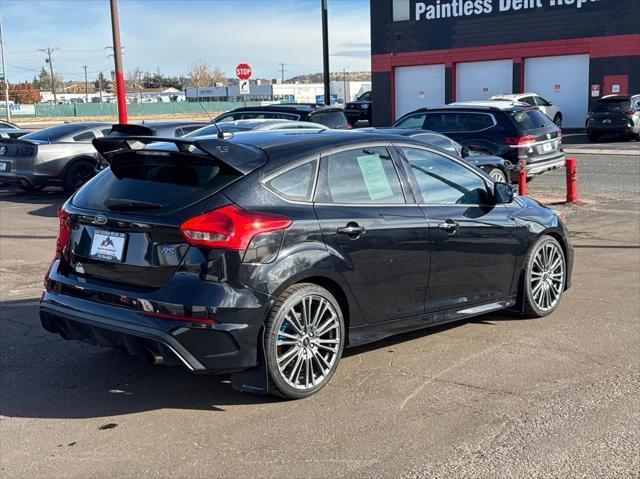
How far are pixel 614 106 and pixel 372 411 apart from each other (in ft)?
84.8

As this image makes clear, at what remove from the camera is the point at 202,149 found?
188 inches

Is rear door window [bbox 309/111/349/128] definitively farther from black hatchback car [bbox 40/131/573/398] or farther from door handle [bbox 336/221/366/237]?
door handle [bbox 336/221/366/237]

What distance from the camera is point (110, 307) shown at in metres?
4.76

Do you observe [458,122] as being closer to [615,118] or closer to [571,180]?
[571,180]

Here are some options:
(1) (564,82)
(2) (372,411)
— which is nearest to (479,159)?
(2) (372,411)

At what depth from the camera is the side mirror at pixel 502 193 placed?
20.7ft

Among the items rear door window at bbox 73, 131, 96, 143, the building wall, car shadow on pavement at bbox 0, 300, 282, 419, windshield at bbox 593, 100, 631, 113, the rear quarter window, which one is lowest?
car shadow on pavement at bbox 0, 300, 282, 419

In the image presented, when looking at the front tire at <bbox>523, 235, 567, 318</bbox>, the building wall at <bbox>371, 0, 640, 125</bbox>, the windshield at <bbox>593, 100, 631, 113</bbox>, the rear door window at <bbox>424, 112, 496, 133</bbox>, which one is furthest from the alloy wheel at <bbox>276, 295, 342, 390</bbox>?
the building wall at <bbox>371, 0, 640, 125</bbox>

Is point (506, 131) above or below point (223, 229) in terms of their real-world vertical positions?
above

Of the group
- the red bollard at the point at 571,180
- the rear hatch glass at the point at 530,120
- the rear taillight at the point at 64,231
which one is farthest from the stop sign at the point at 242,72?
the rear taillight at the point at 64,231

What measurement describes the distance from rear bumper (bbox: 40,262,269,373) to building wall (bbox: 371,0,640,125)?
110ft

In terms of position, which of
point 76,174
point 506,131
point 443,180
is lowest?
point 76,174

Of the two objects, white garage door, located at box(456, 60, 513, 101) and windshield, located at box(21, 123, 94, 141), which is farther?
white garage door, located at box(456, 60, 513, 101)

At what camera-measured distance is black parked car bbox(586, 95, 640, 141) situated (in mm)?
27266
